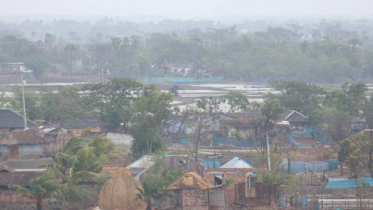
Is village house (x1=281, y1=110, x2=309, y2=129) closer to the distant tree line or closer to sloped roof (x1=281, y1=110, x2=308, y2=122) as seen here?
sloped roof (x1=281, y1=110, x2=308, y2=122)

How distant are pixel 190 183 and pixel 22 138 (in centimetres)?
752

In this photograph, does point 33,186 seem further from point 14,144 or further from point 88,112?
point 88,112

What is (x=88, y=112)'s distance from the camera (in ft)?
78.4

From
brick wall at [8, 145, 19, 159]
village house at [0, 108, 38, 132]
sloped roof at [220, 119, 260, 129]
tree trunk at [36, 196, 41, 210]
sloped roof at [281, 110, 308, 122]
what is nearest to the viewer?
tree trunk at [36, 196, 41, 210]

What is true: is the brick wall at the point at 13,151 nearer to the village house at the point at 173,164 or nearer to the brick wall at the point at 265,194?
the village house at the point at 173,164

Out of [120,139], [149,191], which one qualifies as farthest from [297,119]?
[149,191]

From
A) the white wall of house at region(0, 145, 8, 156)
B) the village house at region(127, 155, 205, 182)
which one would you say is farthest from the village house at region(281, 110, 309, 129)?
the white wall of house at region(0, 145, 8, 156)

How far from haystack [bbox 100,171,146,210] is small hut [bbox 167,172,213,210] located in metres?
0.68

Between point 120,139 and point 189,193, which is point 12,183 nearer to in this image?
point 189,193

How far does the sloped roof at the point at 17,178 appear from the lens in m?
13.7

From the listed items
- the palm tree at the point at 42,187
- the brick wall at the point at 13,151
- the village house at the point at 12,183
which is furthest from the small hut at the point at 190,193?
the brick wall at the point at 13,151

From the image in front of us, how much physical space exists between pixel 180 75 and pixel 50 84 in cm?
1122

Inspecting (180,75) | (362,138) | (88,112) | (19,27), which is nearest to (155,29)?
(19,27)

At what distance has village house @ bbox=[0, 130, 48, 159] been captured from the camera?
18594mm
